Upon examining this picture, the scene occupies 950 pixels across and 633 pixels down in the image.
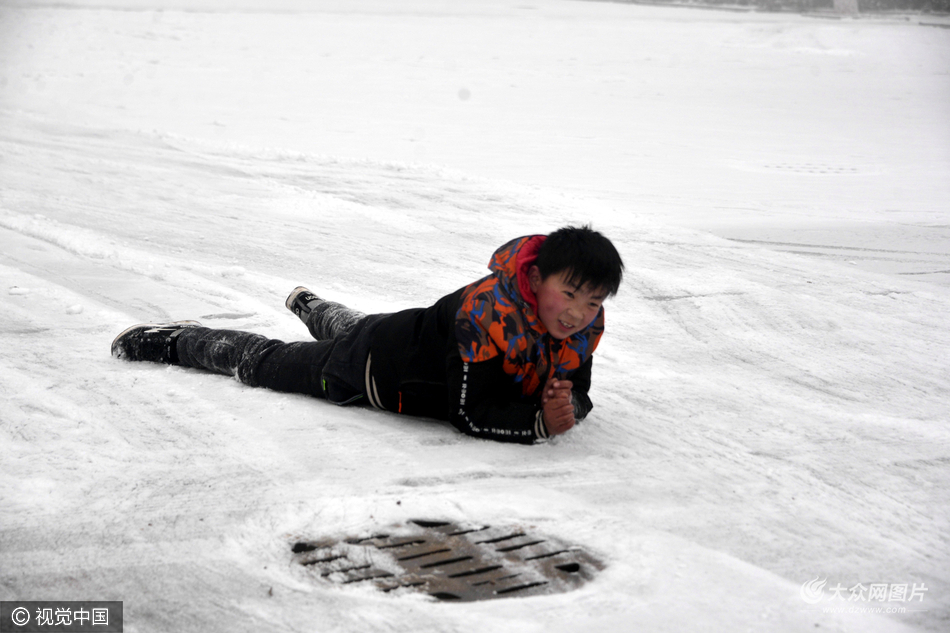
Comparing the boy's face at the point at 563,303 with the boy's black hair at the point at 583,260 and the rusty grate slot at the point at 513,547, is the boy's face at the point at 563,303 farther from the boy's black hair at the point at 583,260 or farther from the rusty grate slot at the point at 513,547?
the rusty grate slot at the point at 513,547

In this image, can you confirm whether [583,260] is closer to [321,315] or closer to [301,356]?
[301,356]

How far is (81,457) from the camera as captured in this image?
7.55ft

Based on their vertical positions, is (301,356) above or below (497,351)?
below

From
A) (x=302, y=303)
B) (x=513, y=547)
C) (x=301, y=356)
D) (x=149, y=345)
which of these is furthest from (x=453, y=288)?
(x=513, y=547)

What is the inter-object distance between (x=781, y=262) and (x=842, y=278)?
0.33 m

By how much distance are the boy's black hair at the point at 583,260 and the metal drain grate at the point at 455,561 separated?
2.15ft

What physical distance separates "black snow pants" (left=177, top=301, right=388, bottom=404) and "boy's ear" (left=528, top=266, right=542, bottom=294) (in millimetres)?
556

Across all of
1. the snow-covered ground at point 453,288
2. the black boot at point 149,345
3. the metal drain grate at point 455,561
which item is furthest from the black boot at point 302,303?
the metal drain grate at point 455,561

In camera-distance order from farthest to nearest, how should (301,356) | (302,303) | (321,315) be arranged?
(302,303), (321,315), (301,356)

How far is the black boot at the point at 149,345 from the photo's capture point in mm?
2994

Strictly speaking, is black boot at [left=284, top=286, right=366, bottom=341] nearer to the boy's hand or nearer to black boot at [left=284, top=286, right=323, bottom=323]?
black boot at [left=284, top=286, right=323, bottom=323]

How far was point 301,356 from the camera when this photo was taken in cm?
275

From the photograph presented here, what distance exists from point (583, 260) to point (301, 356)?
1.12 m

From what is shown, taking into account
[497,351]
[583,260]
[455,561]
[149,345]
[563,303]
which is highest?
[583,260]
